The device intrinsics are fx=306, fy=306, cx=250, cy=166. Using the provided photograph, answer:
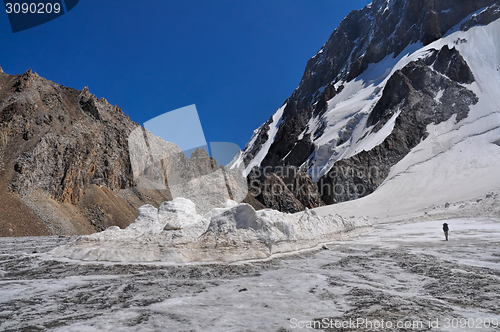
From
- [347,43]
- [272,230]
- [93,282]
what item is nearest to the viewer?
[93,282]

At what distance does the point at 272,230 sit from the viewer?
11.4 metres

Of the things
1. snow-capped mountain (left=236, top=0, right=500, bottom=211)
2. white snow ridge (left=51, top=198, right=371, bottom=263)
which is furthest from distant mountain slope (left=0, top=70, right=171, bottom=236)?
snow-capped mountain (left=236, top=0, right=500, bottom=211)

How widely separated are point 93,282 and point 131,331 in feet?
12.2

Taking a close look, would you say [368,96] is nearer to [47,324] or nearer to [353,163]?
[353,163]

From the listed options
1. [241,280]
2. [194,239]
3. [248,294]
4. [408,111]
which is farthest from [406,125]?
[248,294]

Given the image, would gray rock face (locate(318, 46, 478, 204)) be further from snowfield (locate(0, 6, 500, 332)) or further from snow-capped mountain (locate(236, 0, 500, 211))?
snowfield (locate(0, 6, 500, 332))

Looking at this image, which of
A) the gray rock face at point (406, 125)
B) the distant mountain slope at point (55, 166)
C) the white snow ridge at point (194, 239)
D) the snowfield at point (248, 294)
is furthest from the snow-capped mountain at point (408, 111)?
the snowfield at point (248, 294)

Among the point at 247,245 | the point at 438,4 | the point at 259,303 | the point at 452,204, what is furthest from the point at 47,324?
the point at 438,4

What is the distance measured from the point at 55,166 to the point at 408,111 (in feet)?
188

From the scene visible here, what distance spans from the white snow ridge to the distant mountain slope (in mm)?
19505

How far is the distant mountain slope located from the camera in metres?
29.2

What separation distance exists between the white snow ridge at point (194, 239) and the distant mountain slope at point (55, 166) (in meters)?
19.5

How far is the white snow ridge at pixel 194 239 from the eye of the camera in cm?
996

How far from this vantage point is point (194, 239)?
10.8 meters
